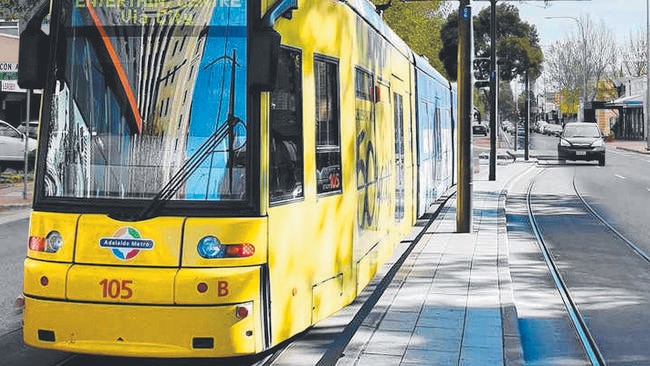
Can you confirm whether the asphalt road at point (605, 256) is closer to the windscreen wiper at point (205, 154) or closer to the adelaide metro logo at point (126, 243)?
the windscreen wiper at point (205, 154)

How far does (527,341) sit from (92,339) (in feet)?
12.6

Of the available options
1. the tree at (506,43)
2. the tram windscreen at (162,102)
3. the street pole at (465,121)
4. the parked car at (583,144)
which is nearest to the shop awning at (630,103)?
the tree at (506,43)

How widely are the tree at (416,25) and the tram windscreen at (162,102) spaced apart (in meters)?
30.4

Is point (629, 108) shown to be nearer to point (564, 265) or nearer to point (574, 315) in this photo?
point (564, 265)

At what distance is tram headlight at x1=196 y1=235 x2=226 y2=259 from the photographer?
625 centimetres

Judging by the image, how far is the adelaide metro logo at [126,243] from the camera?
627 centimetres

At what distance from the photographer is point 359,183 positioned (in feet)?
29.1

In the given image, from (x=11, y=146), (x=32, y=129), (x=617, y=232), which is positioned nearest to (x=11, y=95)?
(x=32, y=129)

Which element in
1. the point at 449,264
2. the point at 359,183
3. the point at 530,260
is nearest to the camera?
the point at 359,183

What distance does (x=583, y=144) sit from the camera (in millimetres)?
40594

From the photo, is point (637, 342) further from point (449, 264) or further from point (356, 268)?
point (449, 264)

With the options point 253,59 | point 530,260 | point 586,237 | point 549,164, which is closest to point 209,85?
point 253,59

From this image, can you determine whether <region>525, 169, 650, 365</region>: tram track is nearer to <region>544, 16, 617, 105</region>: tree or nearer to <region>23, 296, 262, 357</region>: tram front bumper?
<region>23, 296, 262, 357</region>: tram front bumper

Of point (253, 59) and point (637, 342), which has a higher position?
point (253, 59)
